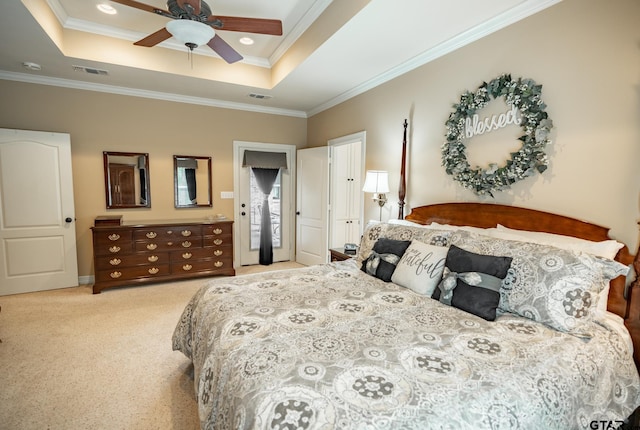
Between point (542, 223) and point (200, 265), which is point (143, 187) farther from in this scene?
point (542, 223)

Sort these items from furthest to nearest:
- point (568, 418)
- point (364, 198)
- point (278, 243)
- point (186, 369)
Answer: point (278, 243)
point (364, 198)
point (186, 369)
point (568, 418)

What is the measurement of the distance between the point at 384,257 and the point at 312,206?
2.75 m

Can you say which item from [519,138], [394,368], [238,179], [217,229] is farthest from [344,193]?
[394,368]

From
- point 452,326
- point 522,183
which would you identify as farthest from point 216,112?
point 452,326

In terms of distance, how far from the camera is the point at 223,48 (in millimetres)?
2641

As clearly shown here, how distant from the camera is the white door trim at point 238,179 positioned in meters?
4.95

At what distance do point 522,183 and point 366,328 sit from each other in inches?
65.2

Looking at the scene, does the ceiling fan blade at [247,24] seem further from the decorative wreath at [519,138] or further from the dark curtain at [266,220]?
the dark curtain at [266,220]

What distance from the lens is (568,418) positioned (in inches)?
46.7

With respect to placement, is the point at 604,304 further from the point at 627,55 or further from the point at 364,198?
the point at 364,198

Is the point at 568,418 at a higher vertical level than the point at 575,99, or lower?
lower

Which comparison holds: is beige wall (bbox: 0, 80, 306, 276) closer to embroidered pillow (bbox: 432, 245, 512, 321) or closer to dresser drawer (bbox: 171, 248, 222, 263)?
dresser drawer (bbox: 171, 248, 222, 263)

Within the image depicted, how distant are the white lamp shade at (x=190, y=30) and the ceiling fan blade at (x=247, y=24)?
7 centimetres

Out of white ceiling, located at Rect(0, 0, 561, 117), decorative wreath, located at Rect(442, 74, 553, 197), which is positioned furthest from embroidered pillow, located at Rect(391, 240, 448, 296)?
white ceiling, located at Rect(0, 0, 561, 117)
